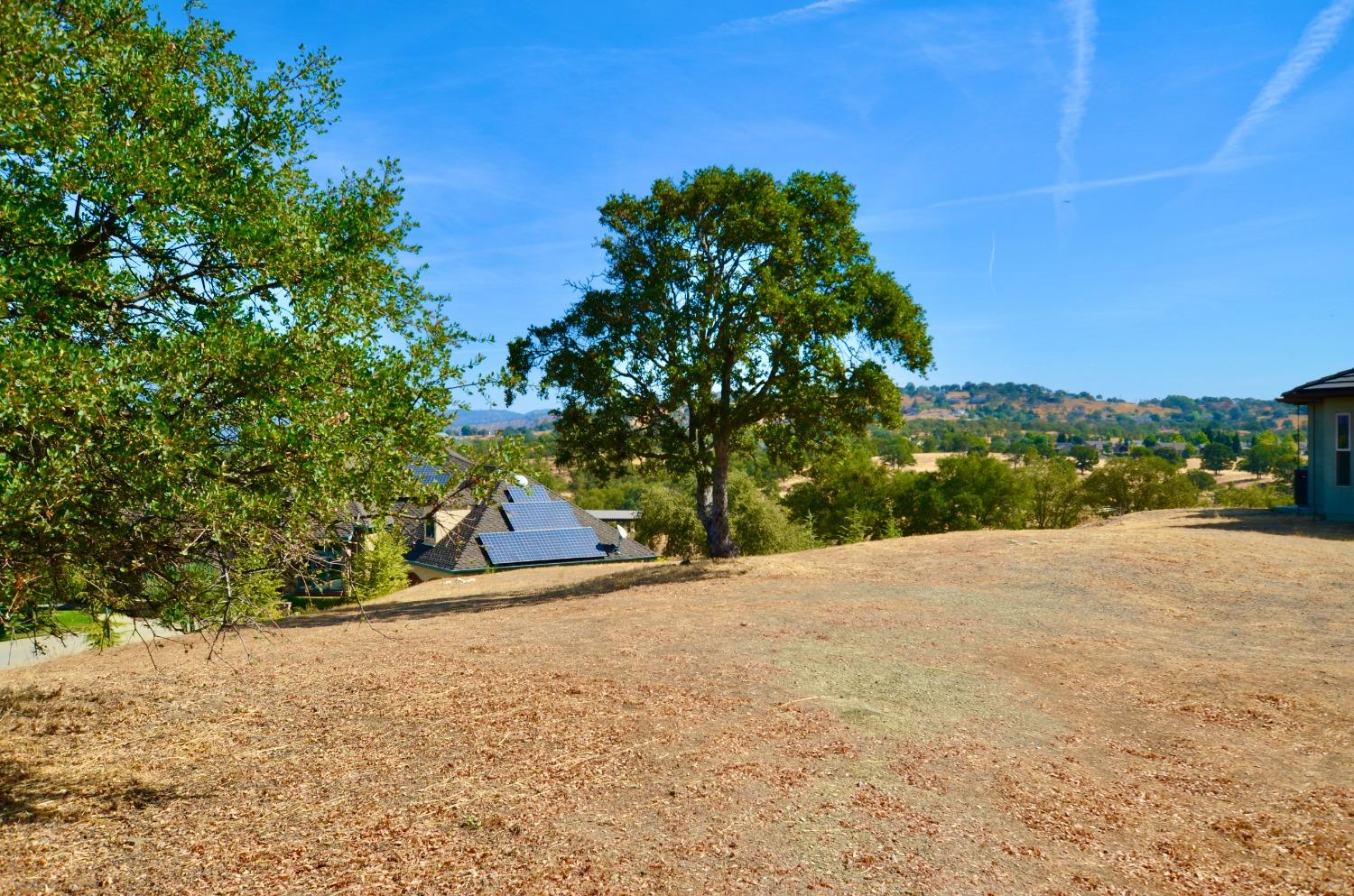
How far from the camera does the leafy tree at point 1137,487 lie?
4588 cm

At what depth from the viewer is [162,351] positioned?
17.6ft

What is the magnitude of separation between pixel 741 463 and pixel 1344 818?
1704cm

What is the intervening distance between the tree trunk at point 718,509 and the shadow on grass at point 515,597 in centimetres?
82

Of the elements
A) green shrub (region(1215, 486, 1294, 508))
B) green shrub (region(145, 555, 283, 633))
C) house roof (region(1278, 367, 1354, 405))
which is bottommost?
green shrub (region(1215, 486, 1294, 508))

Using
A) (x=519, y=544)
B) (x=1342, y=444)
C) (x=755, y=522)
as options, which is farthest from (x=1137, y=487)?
(x=519, y=544)

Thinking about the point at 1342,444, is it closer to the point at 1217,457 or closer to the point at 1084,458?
the point at 1084,458

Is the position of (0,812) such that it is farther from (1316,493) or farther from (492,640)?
(1316,493)

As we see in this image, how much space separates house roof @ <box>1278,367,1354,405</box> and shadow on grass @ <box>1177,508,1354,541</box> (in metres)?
3.37

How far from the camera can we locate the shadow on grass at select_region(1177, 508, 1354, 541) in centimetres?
2135

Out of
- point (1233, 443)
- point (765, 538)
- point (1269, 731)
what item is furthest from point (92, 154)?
point (1233, 443)

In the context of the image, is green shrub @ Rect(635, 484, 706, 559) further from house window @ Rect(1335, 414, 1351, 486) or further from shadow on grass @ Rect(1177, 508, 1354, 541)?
house window @ Rect(1335, 414, 1351, 486)

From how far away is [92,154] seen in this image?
5840 millimetres

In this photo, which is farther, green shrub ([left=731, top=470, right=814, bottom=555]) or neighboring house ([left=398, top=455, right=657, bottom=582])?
green shrub ([left=731, top=470, right=814, bottom=555])

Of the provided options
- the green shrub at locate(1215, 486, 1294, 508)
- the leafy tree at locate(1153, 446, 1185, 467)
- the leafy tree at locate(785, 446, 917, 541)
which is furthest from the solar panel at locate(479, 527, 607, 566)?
the leafy tree at locate(1153, 446, 1185, 467)
